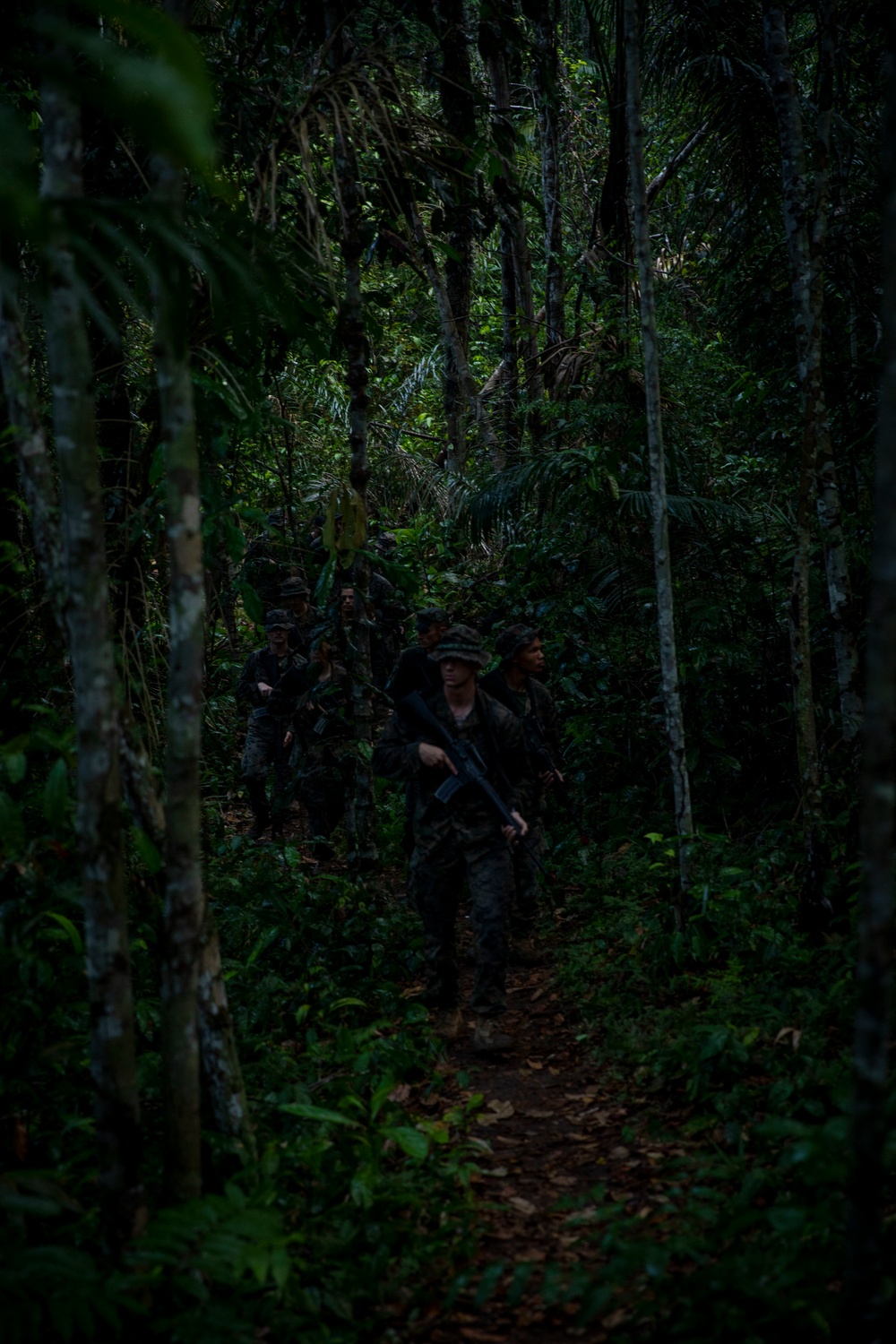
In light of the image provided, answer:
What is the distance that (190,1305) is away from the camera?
2893 millimetres

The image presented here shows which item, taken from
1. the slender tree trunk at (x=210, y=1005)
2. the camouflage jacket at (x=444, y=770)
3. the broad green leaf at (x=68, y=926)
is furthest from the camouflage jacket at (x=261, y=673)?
the slender tree trunk at (x=210, y=1005)

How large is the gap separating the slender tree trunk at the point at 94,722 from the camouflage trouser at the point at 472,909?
2790mm

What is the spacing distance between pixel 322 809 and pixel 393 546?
137 inches

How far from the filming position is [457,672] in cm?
573

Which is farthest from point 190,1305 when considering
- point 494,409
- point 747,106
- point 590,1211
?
point 494,409

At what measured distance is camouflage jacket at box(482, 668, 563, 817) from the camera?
22.8 feet

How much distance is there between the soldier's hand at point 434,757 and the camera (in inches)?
223

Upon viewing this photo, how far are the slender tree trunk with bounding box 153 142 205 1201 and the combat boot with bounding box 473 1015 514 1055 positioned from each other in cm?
256

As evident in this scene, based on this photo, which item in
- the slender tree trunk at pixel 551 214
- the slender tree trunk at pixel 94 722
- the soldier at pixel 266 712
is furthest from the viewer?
the slender tree trunk at pixel 551 214

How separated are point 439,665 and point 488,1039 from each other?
7.56ft

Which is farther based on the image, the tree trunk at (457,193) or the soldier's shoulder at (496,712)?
the tree trunk at (457,193)

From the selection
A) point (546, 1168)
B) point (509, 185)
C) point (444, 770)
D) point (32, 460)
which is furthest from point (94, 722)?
point (509, 185)

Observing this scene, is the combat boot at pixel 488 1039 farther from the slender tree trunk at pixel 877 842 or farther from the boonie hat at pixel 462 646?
the slender tree trunk at pixel 877 842

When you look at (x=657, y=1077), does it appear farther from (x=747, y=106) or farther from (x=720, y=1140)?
(x=747, y=106)
